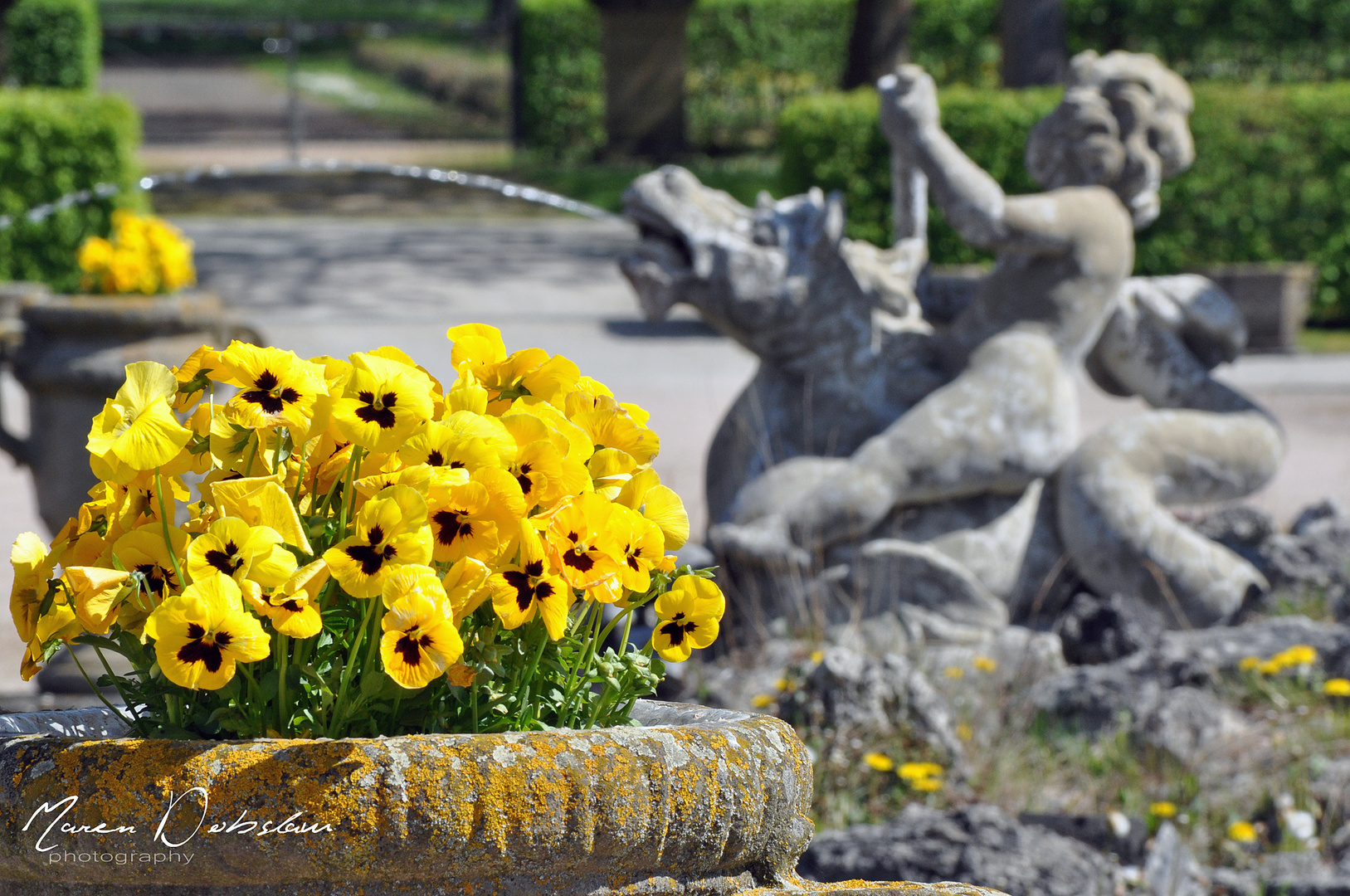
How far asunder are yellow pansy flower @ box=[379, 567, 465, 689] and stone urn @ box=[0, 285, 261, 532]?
3.79 m

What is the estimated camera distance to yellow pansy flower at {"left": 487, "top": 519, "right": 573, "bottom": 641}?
1.30m

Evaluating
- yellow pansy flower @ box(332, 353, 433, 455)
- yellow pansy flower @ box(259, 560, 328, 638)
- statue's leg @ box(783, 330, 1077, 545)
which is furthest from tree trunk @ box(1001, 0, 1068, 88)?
yellow pansy flower @ box(259, 560, 328, 638)

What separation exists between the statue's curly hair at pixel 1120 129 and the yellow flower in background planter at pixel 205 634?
3869mm

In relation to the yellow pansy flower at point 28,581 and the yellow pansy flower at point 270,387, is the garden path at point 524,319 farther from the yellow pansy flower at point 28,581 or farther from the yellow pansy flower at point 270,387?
the yellow pansy flower at point 270,387

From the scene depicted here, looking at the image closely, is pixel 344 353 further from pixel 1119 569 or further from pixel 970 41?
pixel 970 41

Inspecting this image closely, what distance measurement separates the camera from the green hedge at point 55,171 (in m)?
12.9

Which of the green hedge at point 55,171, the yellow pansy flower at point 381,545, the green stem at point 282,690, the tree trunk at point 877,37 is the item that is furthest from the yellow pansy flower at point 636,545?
the tree trunk at point 877,37

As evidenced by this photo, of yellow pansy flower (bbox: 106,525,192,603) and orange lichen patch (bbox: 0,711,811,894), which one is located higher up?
yellow pansy flower (bbox: 106,525,192,603)

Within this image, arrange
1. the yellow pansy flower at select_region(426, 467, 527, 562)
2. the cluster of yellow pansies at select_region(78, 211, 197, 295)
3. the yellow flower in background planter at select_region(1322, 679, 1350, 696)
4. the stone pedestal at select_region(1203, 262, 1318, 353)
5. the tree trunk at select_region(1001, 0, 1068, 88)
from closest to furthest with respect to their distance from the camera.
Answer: the yellow pansy flower at select_region(426, 467, 527, 562) < the yellow flower in background planter at select_region(1322, 679, 1350, 696) < the cluster of yellow pansies at select_region(78, 211, 197, 295) < the stone pedestal at select_region(1203, 262, 1318, 353) < the tree trunk at select_region(1001, 0, 1068, 88)

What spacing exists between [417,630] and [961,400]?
3.23 meters

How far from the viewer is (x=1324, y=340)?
13.4 m

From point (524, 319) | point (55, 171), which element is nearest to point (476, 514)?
point (524, 319)

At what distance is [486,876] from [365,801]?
0.42ft

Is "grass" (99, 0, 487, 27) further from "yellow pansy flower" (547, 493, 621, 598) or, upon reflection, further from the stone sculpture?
"yellow pansy flower" (547, 493, 621, 598)
